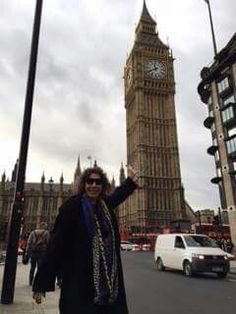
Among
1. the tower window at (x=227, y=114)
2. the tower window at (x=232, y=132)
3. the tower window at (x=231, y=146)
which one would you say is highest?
the tower window at (x=227, y=114)

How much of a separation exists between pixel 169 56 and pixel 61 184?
4857 cm

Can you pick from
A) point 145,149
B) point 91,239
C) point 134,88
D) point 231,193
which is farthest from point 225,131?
point 134,88

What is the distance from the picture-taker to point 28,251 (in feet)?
34.3

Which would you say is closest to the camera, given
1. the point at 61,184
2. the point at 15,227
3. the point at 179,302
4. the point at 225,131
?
the point at 15,227

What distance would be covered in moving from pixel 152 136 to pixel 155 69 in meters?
19.8

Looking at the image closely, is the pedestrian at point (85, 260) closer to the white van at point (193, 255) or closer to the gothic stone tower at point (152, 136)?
the white van at point (193, 255)

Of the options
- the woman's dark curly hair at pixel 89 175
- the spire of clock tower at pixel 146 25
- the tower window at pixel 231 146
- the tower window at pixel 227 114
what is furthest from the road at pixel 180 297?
the spire of clock tower at pixel 146 25

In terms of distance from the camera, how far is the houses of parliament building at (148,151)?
87062mm

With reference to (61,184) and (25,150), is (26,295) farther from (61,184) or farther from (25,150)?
(61,184)

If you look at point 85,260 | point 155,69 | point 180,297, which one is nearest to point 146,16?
point 155,69

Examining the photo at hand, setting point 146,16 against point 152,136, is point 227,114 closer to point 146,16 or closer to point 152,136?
point 152,136

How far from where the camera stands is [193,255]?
14086 millimetres

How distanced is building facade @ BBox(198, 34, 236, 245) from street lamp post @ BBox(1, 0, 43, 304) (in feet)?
102

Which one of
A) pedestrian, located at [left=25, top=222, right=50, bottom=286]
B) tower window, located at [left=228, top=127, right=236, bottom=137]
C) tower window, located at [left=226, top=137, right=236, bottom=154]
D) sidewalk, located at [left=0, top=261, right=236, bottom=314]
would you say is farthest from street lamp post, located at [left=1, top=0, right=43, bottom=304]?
tower window, located at [left=228, top=127, right=236, bottom=137]
